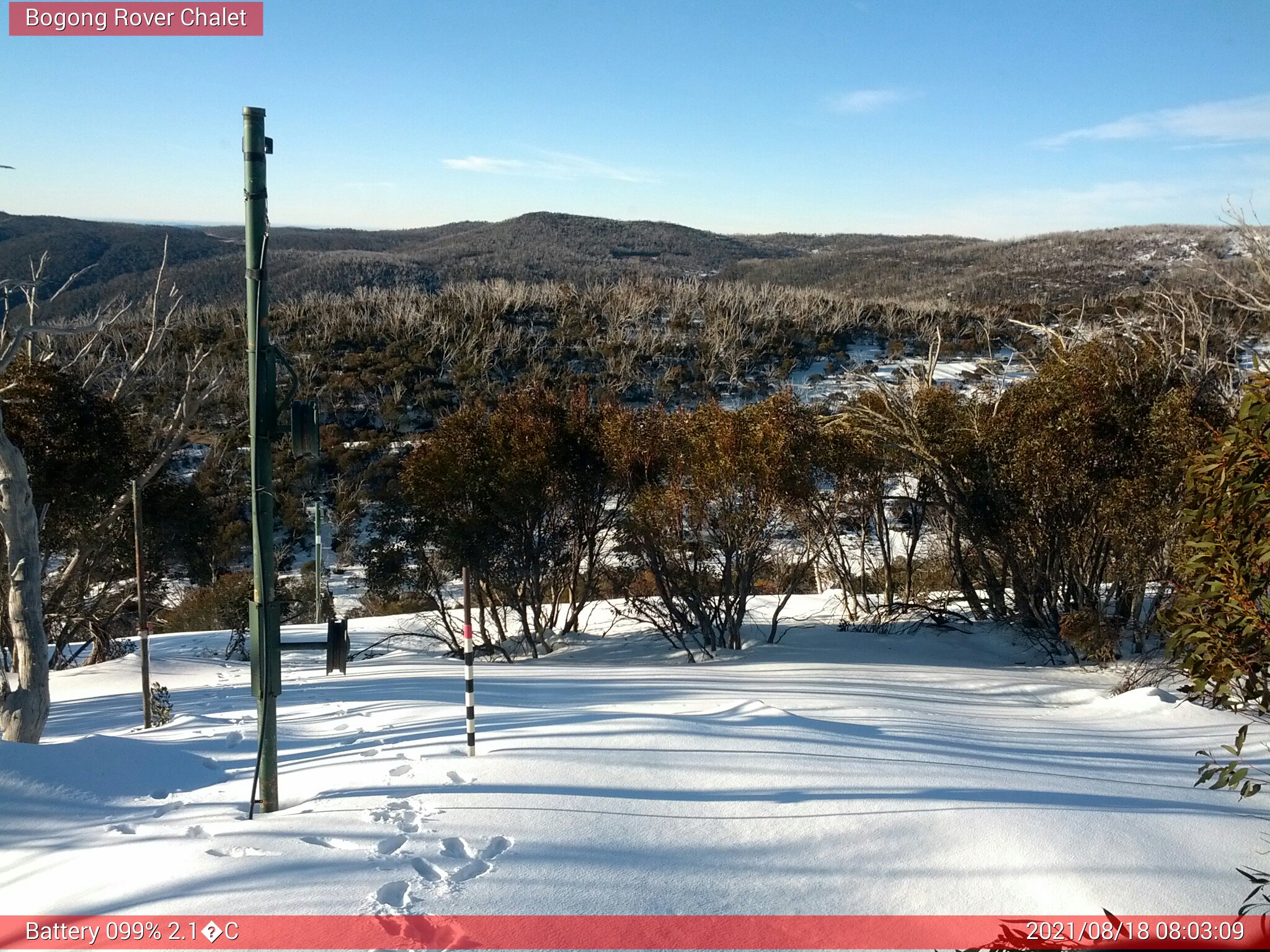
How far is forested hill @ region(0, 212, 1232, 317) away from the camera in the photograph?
62.8m

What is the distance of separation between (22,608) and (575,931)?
6.31 m

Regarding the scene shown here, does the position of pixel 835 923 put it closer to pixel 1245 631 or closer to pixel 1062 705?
pixel 1245 631

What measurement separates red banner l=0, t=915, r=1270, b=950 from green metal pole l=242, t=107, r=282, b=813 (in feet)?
4.77

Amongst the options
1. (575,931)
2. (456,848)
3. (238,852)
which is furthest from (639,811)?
(238,852)

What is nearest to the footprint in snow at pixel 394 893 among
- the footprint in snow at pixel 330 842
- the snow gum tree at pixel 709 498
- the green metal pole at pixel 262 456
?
the footprint in snow at pixel 330 842

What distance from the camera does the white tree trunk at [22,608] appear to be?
7355 mm

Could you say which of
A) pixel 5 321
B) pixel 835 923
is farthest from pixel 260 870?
pixel 5 321

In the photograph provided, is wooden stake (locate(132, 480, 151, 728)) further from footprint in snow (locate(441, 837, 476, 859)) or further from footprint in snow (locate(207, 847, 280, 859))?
footprint in snow (locate(441, 837, 476, 859))

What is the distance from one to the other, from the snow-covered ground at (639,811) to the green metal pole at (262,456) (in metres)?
0.53

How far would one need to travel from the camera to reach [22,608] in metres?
7.55

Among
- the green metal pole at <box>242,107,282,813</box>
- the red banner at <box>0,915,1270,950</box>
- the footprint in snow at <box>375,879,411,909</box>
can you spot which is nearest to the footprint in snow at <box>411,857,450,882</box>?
the footprint in snow at <box>375,879,411,909</box>

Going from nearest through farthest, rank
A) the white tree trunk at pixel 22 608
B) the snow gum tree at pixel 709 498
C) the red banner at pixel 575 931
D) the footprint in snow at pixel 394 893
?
the red banner at pixel 575 931, the footprint in snow at pixel 394 893, the white tree trunk at pixel 22 608, the snow gum tree at pixel 709 498

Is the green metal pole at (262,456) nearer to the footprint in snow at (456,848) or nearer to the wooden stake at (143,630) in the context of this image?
the footprint in snow at (456,848)

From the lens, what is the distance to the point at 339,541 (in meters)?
29.4
